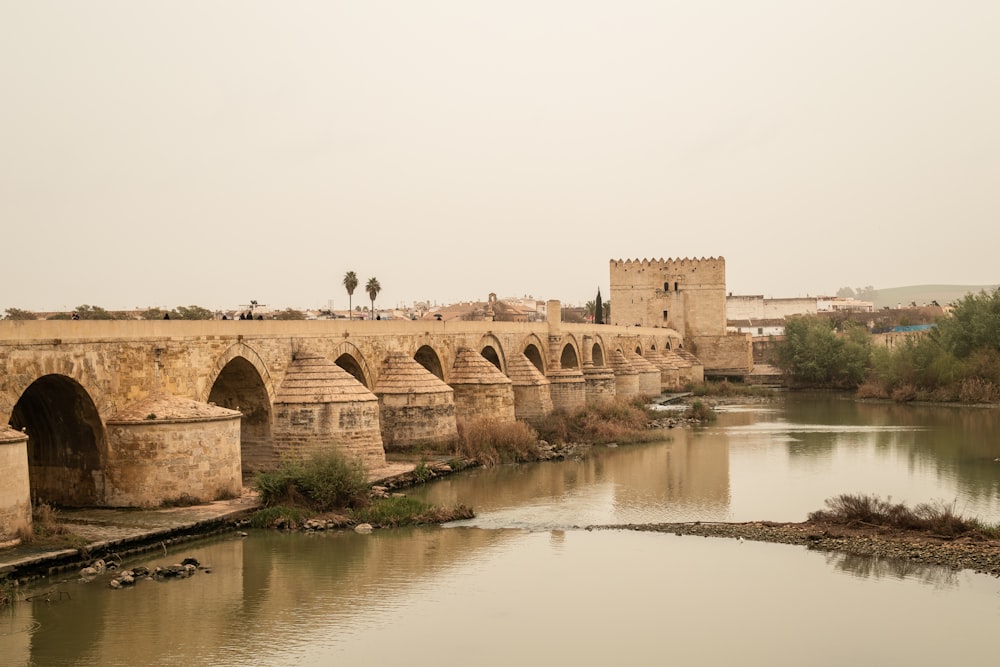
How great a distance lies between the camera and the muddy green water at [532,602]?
902 centimetres

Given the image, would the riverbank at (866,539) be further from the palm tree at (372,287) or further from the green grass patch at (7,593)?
the palm tree at (372,287)

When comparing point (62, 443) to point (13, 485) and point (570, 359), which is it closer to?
point (13, 485)

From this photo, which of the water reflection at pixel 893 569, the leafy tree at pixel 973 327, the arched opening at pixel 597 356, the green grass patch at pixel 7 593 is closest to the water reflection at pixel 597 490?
the water reflection at pixel 893 569

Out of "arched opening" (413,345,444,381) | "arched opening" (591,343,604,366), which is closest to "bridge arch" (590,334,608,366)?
"arched opening" (591,343,604,366)

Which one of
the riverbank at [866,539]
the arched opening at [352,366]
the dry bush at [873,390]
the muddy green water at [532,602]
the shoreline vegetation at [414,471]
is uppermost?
the arched opening at [352,366]

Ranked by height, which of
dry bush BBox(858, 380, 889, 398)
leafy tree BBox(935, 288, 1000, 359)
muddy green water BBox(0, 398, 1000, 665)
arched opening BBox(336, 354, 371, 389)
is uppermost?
leafy tree BBox(935, 288, 1000, 359)

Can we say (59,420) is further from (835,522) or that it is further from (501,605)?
(835,522)

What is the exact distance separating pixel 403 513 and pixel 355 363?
212 inches

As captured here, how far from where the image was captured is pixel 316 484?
555 inches

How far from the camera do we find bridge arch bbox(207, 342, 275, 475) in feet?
53.0

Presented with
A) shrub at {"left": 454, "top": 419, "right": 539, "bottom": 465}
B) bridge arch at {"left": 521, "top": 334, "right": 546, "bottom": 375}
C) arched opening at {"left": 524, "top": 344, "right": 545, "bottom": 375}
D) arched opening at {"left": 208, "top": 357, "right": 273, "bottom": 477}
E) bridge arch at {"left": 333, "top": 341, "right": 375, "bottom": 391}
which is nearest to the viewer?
arched opening at {"left": 208, "top": 357, "right": 273, "bottom": 477}

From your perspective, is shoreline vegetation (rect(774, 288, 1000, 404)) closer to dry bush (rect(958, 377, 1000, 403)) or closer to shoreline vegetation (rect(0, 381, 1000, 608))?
dry bush (rect(958, 377, 1000, 403))

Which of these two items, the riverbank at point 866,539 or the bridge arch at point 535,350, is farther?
the bridge arch at point 535,350

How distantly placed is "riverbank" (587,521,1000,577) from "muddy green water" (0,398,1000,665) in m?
0.30
